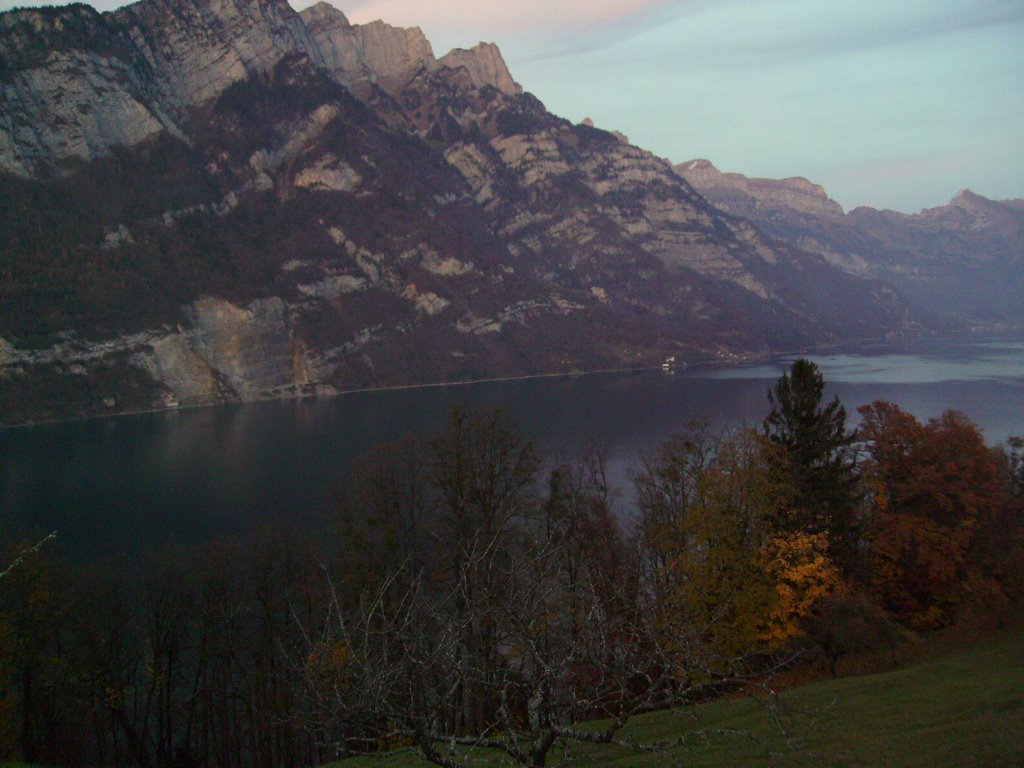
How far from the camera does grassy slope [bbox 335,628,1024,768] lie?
10.8 meters

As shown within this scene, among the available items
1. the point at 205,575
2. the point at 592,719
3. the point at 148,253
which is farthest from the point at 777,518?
the point at 148,253

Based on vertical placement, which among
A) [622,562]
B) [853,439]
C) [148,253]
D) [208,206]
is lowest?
[622,562]

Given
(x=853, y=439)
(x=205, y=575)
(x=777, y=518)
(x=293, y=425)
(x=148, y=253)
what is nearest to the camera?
(x=777, y=518)

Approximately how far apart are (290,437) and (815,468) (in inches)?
2717

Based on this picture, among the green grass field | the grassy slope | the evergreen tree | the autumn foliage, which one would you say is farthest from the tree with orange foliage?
the grassy slope

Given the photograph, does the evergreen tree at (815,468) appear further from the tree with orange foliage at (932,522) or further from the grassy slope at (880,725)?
the grassy slope at (880,725)

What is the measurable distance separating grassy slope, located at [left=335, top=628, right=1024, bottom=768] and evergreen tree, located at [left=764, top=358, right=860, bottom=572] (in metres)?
6.85

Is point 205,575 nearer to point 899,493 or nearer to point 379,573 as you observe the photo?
point 379,573

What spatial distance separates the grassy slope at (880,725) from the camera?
10781 millimetres

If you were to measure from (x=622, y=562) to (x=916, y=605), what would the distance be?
33.0 feet

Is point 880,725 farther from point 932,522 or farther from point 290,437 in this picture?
point 290,437

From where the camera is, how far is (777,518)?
24297 mm

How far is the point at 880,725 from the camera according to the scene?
12930 millimetres

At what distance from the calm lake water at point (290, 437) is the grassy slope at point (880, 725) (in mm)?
19748
